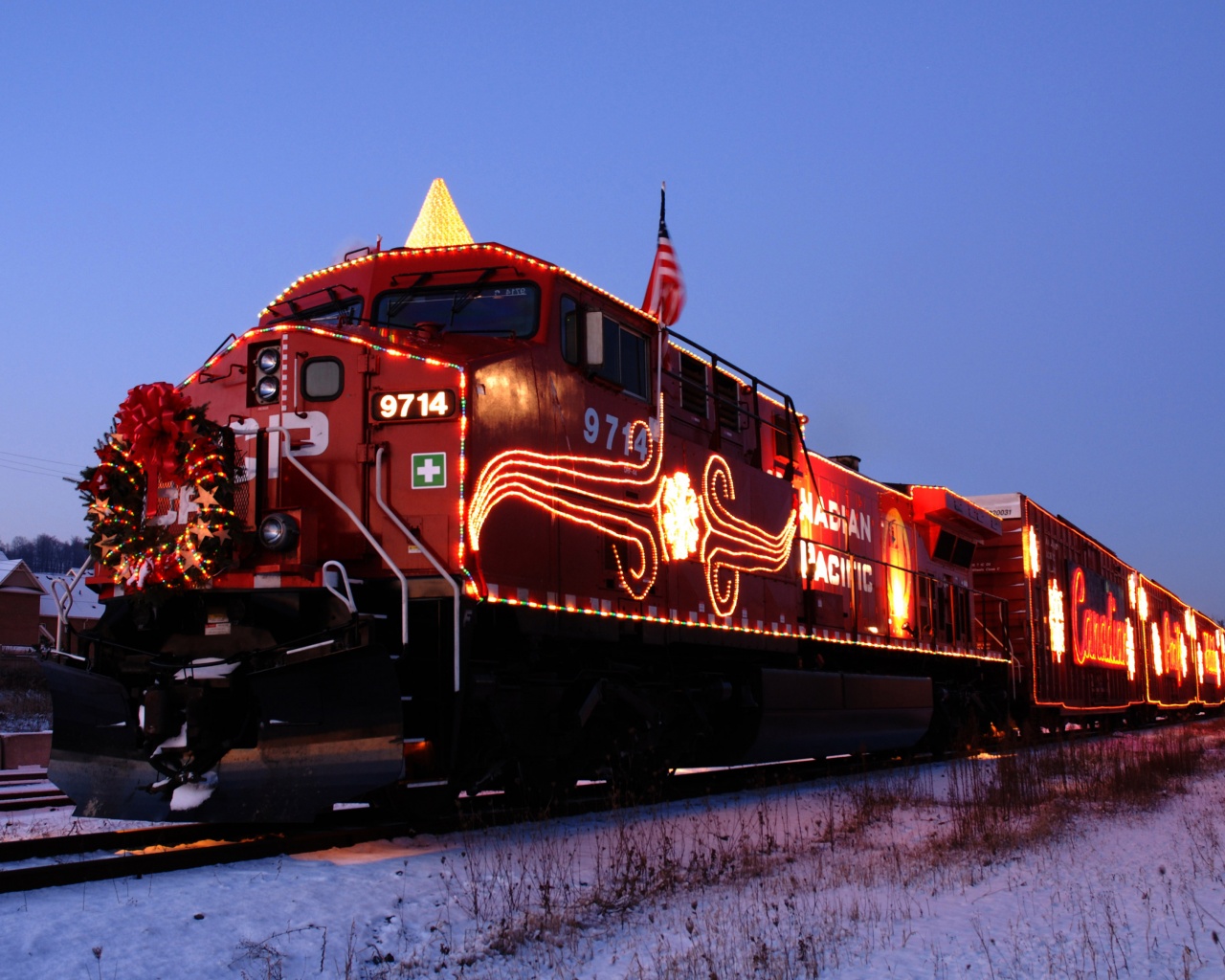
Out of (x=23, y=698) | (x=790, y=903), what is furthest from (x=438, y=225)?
(x=23, y=698)

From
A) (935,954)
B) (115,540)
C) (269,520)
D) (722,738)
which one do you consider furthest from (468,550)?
(722,738)

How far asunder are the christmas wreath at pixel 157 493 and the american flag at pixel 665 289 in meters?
4.34

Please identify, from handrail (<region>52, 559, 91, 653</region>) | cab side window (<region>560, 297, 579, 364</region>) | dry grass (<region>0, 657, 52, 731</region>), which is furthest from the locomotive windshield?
dry grass (<region>0, 657, 52, 731</region>)

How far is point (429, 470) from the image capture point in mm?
7441

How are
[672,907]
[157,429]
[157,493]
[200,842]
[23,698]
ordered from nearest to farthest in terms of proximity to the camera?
1. [672,907]
2. [200,842]
3. [157,429]
4. [157,493]
5. [23,698]

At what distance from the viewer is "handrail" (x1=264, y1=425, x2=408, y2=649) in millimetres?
6828

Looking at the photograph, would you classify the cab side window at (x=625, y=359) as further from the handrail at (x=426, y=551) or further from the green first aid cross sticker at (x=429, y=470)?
the handrail at (x=426, y=551)

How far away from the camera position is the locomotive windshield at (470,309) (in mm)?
8398

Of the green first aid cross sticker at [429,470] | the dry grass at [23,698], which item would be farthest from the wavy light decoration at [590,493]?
the dry grass at [23,698]

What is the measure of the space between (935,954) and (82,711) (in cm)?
539

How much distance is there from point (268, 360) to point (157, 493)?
1140mm

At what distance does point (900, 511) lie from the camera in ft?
54.6

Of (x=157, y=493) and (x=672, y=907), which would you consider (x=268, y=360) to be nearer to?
(x=157, y=493)

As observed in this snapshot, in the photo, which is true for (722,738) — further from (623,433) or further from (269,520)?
(269,520)
